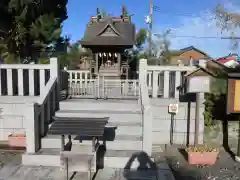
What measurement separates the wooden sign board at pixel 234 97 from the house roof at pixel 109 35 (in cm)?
611

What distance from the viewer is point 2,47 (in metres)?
17.1

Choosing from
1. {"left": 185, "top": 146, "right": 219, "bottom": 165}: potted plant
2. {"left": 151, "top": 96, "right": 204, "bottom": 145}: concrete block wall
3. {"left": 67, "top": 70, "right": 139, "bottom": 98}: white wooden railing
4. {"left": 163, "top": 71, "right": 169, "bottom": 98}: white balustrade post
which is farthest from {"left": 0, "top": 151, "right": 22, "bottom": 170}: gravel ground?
{"left": 163, "top": 71, "right": 169, "bottom": 98}: white balustrade post

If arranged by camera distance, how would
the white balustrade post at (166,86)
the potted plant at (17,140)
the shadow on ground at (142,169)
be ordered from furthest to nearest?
the white balustrade post at (166,86), the potted plant at (17,140), the shadow on ground at (142,169)

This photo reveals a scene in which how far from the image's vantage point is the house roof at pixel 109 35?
1118 cm

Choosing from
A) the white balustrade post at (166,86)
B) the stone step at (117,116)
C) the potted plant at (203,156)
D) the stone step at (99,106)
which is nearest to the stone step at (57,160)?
the potted plant at (203,156)

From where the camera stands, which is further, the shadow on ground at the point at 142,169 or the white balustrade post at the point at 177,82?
the white balustrade post at the point at 177,82

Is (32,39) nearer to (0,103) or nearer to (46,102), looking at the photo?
(0,103)

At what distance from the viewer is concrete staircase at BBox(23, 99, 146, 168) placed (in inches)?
213

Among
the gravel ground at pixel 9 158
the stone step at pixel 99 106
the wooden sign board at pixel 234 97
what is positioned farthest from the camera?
the stone step at pixel 99 106

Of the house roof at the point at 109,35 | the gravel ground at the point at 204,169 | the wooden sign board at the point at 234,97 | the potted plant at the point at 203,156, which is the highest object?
the house roof at the point at 109,35

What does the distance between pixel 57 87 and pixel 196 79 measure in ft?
13.0

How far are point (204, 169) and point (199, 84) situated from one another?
1.99 metres

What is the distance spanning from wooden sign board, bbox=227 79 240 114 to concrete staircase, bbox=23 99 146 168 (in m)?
2.22

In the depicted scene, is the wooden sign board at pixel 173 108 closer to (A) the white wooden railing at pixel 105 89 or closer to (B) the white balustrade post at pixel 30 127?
(A) the white wooden railing at pixel 105 89
